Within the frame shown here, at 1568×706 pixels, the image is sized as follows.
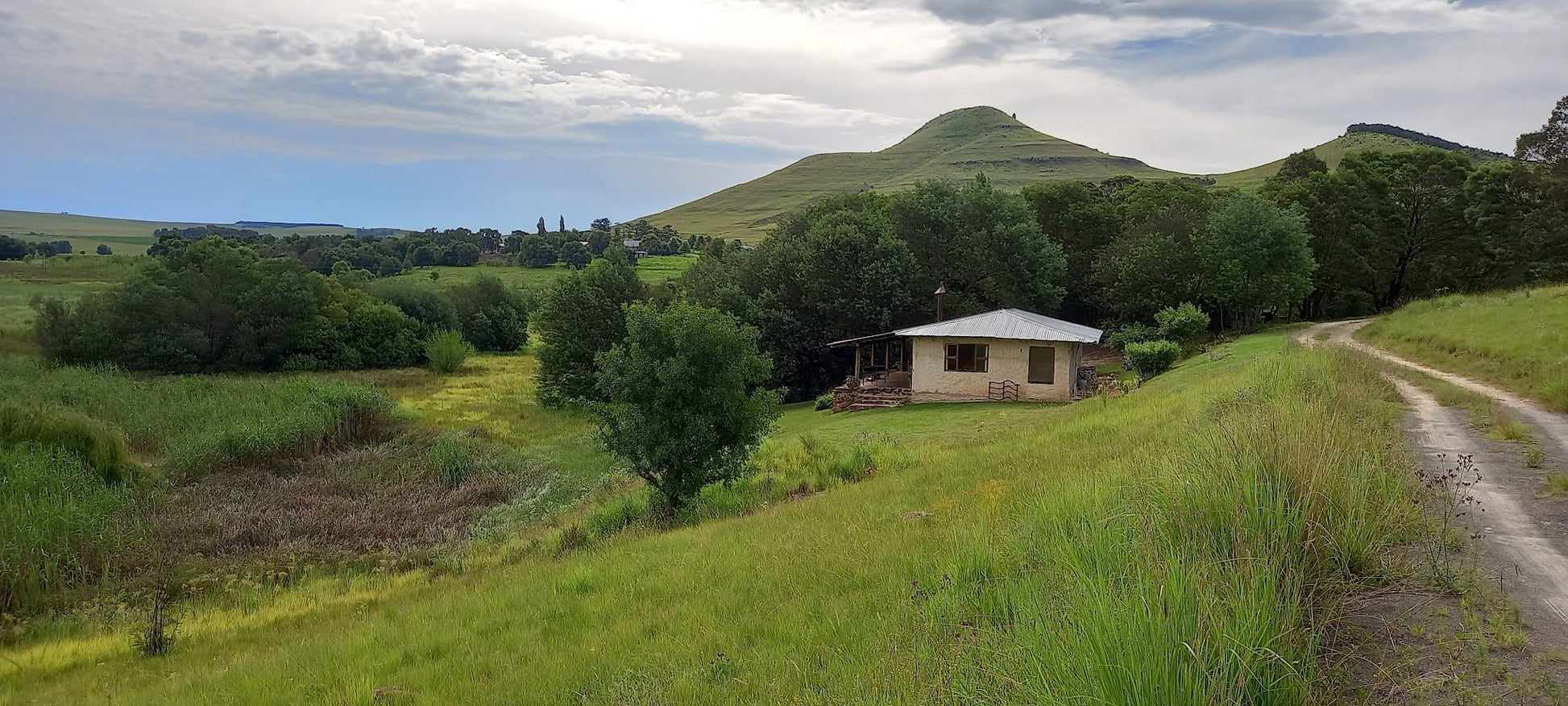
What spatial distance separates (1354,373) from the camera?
1321cm

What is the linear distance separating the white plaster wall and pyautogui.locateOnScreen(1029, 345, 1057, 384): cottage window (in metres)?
0.50

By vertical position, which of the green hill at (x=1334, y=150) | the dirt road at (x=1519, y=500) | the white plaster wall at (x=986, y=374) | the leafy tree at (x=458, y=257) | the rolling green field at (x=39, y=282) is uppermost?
the green hill at (x=1334, y=150)

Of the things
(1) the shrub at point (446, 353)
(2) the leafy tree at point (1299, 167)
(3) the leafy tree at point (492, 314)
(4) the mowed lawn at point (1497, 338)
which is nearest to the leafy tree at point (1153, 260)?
(2) the leafy tree at point (1299, 167)

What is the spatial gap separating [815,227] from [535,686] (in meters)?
37.4

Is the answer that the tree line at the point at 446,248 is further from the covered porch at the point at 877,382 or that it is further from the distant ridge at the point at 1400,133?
the distant ridge at the point at 1400,133

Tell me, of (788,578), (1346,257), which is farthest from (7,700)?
(1346,257)

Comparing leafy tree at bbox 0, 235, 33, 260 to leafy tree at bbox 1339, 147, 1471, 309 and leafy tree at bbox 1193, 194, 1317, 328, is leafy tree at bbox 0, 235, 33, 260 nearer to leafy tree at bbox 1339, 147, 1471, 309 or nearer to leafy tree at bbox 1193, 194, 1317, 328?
leafy tree at bbox 1193, 194, 1317, 328

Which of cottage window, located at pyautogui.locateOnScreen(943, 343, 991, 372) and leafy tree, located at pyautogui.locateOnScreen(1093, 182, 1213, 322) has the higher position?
leafy tree, located at pyautogui.locateOnScreen(1093, 182, 1213, 322)

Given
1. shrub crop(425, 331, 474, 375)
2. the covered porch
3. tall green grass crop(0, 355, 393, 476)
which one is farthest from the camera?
shrub crop(425, 331, 474, 375)

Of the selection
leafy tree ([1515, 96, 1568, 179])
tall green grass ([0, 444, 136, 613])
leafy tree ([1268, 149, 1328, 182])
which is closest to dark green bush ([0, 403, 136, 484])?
tall green grass ([0, 444, 136, 613])

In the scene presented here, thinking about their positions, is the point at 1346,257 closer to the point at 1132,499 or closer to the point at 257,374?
the point at 1132,499

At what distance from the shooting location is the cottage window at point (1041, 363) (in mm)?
Result: 30438

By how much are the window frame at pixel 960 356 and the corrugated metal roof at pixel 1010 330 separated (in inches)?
30.2

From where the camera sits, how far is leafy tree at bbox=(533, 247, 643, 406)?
41188 millimetres
